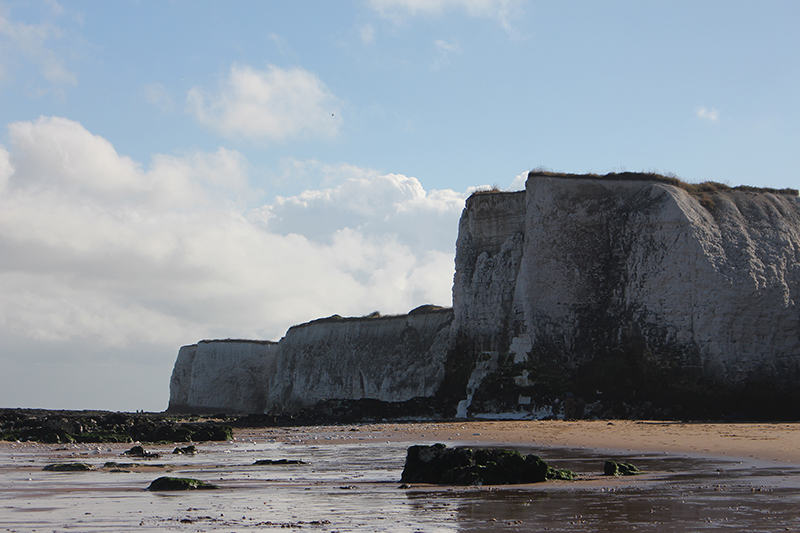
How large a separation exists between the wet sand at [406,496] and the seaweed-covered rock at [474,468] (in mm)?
265

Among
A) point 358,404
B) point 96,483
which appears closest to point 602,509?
point 96,483

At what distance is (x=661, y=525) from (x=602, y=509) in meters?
0.78

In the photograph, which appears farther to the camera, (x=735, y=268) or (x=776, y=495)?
(x=735, y=268)

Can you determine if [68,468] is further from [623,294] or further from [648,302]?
[623,294]

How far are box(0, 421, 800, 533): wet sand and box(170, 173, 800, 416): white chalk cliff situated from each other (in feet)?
42.0

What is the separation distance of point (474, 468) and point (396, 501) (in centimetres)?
153

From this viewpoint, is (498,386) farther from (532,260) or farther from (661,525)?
(661,525)

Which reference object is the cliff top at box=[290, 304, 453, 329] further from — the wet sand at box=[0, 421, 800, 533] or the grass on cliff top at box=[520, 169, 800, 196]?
the wet sand at box=[0, 421, 800, 533]

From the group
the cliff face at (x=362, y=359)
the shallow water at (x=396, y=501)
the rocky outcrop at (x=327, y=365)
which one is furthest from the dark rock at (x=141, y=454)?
the cliff face at (x=362, y=359)

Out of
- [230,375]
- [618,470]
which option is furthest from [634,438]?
[230,375]

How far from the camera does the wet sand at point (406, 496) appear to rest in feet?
15.5

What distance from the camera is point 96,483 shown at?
26.2 feet

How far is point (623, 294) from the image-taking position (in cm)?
2619

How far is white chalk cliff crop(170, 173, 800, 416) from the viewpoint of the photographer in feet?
79.9
